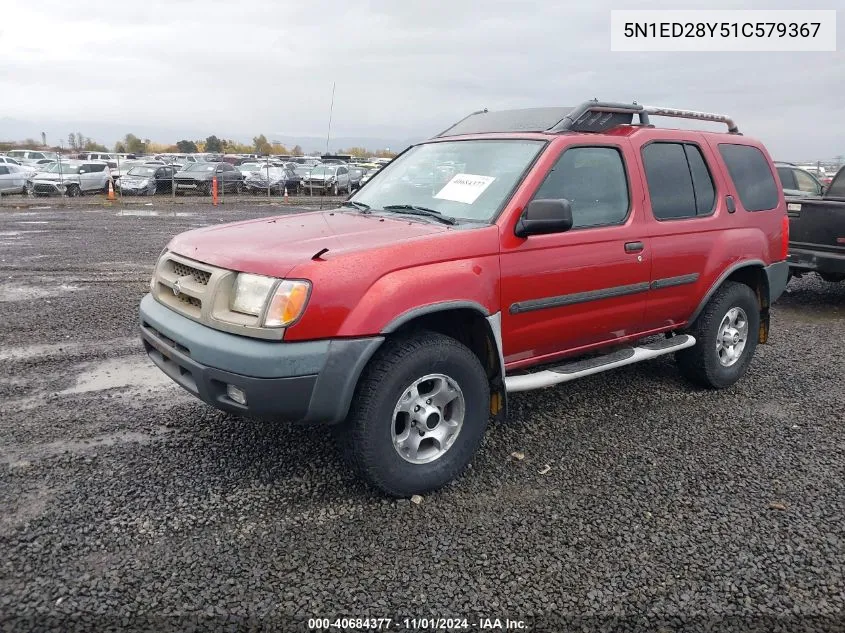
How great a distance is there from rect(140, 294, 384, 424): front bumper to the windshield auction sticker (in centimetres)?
123

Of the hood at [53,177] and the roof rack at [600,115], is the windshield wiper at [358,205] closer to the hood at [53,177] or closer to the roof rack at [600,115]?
the roof rack at [600,115]

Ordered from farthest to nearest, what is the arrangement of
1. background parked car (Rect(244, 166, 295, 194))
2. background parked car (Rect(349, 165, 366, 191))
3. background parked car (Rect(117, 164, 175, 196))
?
background parked car (Rect(349, 165, 366, 191)), background parked car (Rect(244, 166, 295, 194)), background parked car (Rect(117, 164, 175, 196))

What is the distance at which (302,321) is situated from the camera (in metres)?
3.02

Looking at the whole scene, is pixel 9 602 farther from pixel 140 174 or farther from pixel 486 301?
pixel 140 174

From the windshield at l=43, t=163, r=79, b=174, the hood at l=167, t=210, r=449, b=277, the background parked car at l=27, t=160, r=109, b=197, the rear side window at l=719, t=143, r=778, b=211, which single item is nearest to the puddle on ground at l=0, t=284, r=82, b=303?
the hood at l=167, t=210, r=449, b=277

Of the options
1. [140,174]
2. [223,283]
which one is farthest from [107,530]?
[140,174]

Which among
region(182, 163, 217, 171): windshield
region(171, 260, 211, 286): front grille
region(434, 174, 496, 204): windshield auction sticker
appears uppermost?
region(182, 163, 217, 171): windshield

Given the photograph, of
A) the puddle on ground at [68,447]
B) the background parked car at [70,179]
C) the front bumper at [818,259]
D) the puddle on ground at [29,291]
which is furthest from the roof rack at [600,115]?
the background parked car at [70,179]

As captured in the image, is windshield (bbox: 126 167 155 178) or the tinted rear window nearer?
the tinted rear window

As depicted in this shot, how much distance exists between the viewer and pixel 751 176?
5309 millimetres

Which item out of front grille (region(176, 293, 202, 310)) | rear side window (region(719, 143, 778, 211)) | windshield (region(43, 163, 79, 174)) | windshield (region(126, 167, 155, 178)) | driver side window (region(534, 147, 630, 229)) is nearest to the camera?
front grille (region(176, 293, 202, 310))

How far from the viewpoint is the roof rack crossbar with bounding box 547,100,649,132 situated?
4219mm

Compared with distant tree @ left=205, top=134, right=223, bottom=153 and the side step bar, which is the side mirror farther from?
distant tree @ left=205, top=134, right=223, bottom=153

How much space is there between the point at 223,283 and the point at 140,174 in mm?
26647
